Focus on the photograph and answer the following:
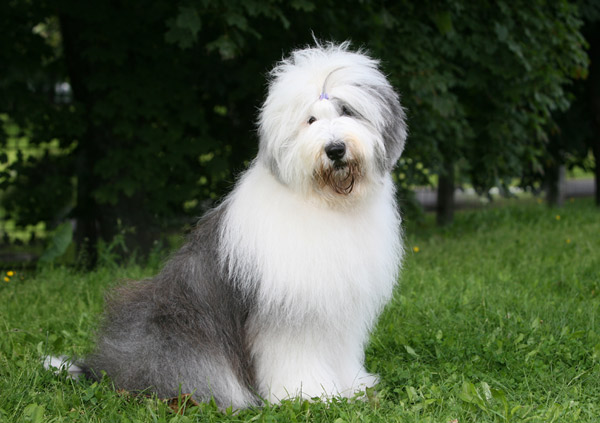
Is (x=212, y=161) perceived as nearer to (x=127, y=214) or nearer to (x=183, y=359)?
(x=127, y=214)

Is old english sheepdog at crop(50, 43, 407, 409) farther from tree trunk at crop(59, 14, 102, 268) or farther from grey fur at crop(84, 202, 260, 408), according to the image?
tree trunk at crop(59, 14, 102, 268)

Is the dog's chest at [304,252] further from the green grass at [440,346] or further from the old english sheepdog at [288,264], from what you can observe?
the green grass at [440,346]

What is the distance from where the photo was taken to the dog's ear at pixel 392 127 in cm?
308

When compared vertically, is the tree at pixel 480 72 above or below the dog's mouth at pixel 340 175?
above

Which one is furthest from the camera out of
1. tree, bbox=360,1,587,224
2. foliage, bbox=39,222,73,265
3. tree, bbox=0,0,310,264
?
tree, bbox=0,0,310,264

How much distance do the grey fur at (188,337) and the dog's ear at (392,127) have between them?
0.87 m

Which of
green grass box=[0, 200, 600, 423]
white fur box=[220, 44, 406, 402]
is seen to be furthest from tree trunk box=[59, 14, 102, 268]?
white fur box=[220, 44, 406, 402]

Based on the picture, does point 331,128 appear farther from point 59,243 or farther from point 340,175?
point 59,243

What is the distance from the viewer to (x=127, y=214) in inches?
277

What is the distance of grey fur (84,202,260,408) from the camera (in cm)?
306

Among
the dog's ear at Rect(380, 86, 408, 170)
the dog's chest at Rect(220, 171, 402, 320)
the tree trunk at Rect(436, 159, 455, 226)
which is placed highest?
the dog's ear at Rect(380, 86, 408, 170)

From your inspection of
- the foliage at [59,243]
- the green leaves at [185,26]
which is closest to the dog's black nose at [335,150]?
the green leaves at [185,26]

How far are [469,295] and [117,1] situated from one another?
15.6 feet

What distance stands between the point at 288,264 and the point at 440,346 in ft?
4.29
